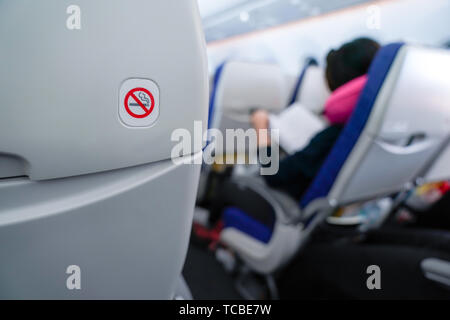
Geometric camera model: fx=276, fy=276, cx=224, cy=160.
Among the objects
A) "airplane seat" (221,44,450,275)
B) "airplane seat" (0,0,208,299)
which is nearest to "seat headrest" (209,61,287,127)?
"airplane seat" (221,44,450,275)

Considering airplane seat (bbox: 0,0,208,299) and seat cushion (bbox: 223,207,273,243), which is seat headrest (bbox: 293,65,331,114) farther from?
airplane seat (bbox: 0,0,208,299)

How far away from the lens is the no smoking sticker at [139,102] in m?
0.35

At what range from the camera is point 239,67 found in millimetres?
1860

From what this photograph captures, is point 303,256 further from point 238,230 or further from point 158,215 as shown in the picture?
point 158,215

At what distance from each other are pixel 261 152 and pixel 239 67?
0.74m

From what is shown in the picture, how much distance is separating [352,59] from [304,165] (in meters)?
0.44

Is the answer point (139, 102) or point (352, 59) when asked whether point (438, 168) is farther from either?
point (139, 102)

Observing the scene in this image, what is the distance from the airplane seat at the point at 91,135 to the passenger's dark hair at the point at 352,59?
0.87 metres

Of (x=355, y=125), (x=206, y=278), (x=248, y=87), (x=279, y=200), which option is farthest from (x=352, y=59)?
(x=206, y=278)

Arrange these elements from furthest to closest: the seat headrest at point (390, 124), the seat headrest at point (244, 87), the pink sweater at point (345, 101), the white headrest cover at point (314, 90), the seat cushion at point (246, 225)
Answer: the white headrest cover at point (314, 90)
the seat headrest at point (244, 87)
the seat cushion at point (246, 225)
the pink sweater at point (345, 101)
the seat headrest at point (390, 124)

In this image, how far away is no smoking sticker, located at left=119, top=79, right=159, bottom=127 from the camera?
Result: 1.16ft

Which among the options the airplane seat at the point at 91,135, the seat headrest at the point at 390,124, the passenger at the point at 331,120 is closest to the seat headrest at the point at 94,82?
the airplane seat at the point at 91,135

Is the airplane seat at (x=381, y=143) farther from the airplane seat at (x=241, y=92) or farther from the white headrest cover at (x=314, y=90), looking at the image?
the white headrest cover at (x=314, y=90)
